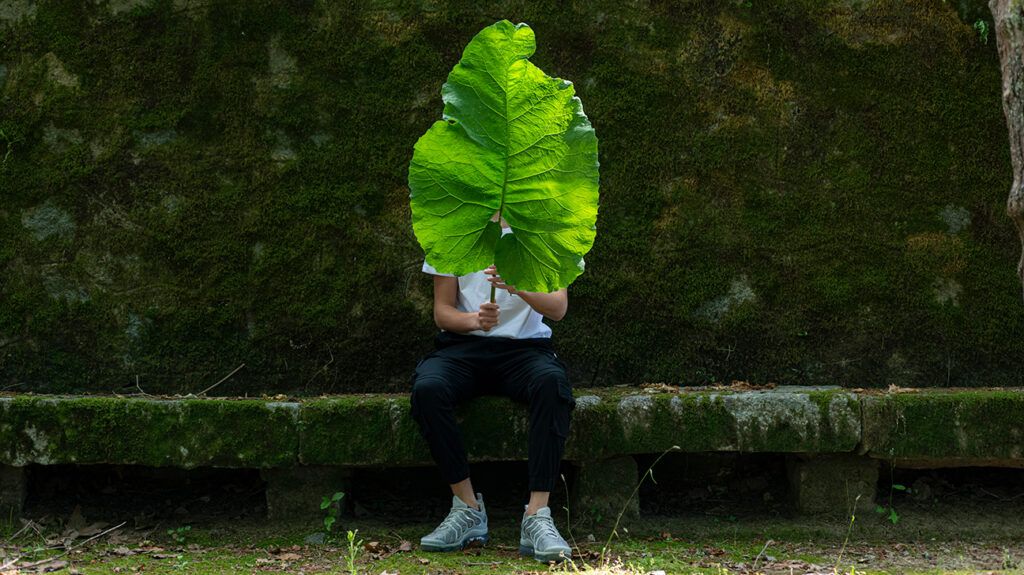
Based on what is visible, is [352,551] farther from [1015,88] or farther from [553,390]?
[1015,88]

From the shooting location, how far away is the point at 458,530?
3.40 m

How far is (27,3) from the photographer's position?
4.37 metres

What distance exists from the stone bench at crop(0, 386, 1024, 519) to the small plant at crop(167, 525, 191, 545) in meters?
0.24

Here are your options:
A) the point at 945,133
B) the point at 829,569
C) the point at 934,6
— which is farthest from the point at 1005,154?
the point at 829,569

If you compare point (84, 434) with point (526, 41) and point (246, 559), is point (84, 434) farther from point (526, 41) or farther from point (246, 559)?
point (526, 41)

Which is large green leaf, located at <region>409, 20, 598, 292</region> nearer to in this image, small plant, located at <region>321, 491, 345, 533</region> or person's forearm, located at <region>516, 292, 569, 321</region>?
person's forearm, located at <region>516, 292, 569, 321</region>

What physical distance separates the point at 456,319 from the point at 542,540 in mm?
871

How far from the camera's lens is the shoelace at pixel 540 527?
3252 mm

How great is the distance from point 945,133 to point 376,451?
2795mm

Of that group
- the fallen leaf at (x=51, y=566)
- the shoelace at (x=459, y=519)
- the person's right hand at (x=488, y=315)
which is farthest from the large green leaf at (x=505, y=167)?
the fallen leaf at (x=51, y=566)

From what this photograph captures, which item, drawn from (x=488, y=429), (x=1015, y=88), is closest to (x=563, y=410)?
(x=488, y=429)

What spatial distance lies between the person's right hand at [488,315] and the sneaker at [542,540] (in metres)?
0.65

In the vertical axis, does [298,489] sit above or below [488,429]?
below

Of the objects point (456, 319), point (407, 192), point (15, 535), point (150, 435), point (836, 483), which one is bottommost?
point (15, 535)
